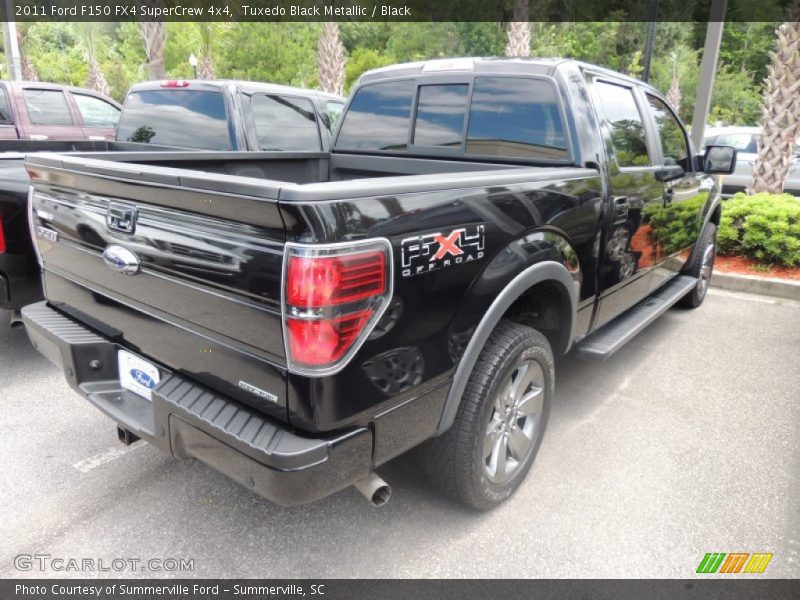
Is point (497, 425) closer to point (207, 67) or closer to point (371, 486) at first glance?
point (371, 486)

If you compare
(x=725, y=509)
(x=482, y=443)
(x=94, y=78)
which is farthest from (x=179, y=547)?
(x=94, y=78)

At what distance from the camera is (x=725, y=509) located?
9.01ft

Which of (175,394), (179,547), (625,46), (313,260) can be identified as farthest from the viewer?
(625,46)

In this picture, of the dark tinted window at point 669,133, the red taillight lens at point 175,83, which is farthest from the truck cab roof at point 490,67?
the red taillight lens at point 175,83

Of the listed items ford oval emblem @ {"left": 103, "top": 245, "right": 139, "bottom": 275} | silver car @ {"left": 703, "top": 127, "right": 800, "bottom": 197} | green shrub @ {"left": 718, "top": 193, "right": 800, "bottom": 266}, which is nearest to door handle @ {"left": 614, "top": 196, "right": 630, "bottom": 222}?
ford oval emblem @ {"left": 103, "top": 245, "right": 139, "bottom": 275}

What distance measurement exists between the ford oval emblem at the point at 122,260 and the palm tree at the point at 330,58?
1745cm

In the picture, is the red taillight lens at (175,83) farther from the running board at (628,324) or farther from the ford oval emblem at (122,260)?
the running board at (628,324)

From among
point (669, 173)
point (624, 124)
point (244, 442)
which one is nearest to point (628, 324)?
point (669, 173)

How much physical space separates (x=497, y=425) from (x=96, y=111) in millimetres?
9552

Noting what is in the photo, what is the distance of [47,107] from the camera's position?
8750 millimetres

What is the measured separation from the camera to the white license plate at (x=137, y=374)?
226 centimetres

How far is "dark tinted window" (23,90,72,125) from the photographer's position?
27.9ft

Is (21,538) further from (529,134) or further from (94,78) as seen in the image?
(94,78)

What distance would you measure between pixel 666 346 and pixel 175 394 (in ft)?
13.5
